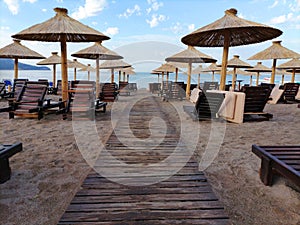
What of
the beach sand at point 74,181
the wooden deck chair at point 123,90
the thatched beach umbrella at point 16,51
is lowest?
the beach sand at point 74,181

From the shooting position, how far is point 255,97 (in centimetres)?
588

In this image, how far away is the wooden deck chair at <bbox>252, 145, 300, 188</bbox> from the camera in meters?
1.89

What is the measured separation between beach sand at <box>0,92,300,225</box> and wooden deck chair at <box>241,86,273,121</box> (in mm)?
1463

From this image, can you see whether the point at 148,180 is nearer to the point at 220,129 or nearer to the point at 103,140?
the point at 103,140

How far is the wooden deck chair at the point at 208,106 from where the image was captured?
19.4 feet

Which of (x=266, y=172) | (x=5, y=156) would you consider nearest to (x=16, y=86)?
(x=5, y=156)

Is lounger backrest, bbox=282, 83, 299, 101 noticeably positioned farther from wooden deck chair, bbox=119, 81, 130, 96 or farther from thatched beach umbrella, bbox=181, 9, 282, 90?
wooden deck chair, bbox=119, 81, 130, 96

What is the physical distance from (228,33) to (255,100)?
2112 mm

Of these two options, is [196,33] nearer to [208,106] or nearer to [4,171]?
[208,106]

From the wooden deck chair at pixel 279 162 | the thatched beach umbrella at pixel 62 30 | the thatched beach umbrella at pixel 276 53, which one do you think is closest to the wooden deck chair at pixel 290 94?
the thatched beach umbrella at pixel 276 53

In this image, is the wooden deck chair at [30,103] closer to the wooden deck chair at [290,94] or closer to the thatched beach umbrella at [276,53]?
the thatched beach umbrella at [276,53]

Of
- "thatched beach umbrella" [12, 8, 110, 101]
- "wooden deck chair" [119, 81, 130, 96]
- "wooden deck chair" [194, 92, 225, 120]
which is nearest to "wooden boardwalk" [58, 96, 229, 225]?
"wooden deck chair" [194, 92, 225, 120]

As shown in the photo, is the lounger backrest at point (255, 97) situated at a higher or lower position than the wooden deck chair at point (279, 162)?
higher

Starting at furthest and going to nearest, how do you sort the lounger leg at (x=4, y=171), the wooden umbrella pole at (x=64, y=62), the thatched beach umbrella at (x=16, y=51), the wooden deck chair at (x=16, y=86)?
1. the thatched beach umbrella at (x=16, y=51)
2. the wooden deck chair at (x=16, y=86)
3. the wooden umbrella pole at (x=64, y=62)
4. the lounger leg at (x=4, y=171)
